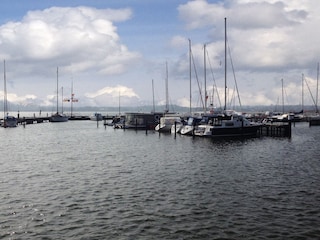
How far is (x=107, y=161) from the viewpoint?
4581 cm

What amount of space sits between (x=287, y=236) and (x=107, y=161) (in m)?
29.3

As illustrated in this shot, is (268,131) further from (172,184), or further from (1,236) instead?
(1,236)

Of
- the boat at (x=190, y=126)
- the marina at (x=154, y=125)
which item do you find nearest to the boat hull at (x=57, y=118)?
the marina at (x=154, y=125)

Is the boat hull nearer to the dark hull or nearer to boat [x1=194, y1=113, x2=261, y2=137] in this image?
boat [x1=194, y1=113, x2=261, y2=137]

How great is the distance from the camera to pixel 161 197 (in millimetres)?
27562

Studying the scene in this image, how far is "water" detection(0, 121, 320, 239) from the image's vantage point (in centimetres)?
2072

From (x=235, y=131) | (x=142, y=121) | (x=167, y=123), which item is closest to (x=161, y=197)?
(x=235, y=131)

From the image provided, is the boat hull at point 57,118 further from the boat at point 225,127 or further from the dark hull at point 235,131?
the dark hull at point 235,131

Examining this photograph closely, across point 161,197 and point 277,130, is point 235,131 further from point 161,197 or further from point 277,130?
point 161,197

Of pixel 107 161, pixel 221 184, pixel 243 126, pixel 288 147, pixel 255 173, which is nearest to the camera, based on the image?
pixel 221 184

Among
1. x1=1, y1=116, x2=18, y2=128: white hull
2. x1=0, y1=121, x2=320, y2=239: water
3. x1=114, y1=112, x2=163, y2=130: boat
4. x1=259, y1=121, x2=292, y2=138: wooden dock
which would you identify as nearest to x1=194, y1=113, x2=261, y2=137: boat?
x1=259, y1=121, x2=292, y2=138: wooden dock

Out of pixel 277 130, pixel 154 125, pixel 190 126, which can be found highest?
pixel 190 126

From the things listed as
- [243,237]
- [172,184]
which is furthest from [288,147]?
[243,237]

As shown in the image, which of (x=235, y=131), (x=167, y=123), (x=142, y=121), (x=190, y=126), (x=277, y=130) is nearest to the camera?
(x=235, y=131)
